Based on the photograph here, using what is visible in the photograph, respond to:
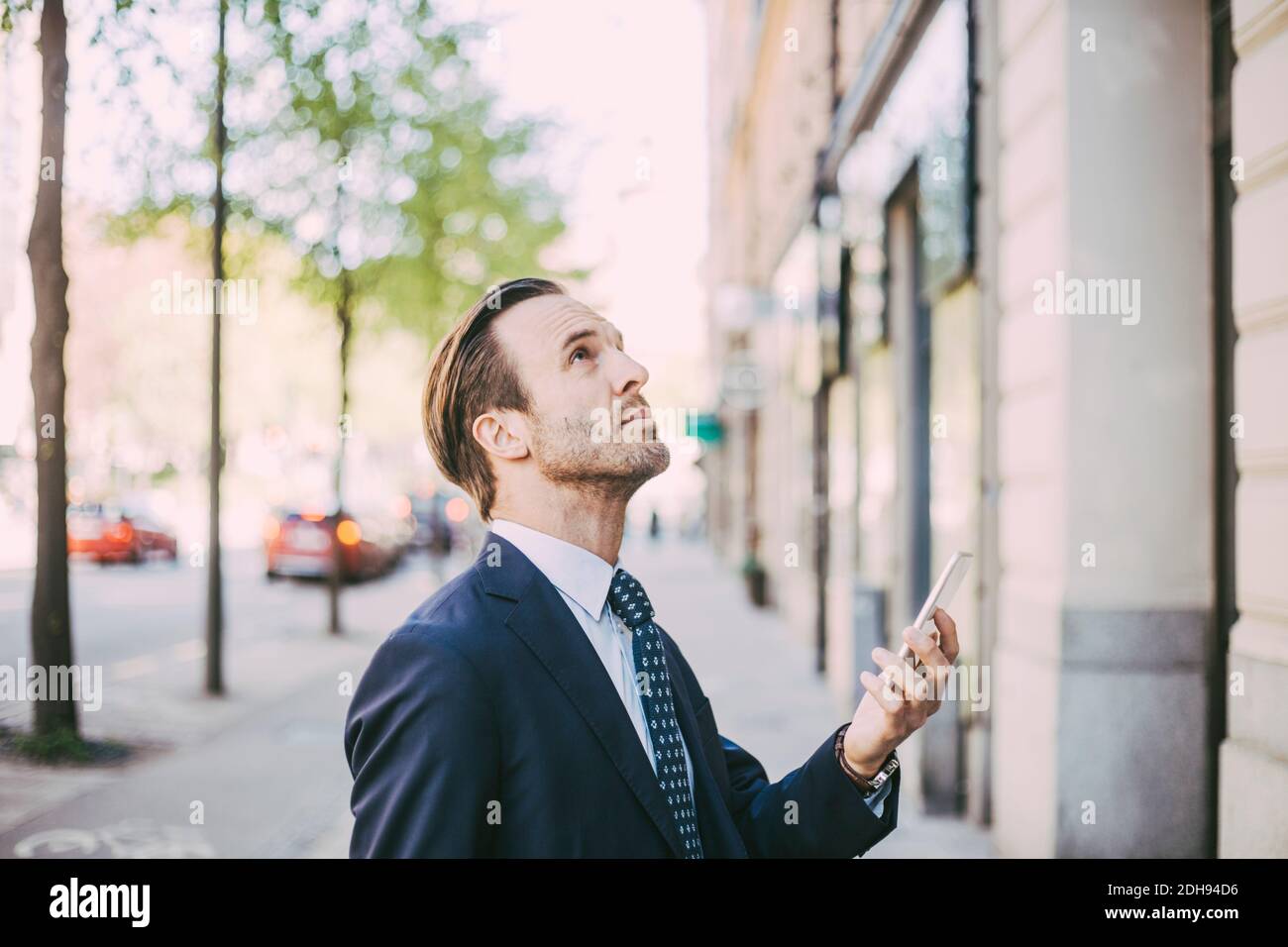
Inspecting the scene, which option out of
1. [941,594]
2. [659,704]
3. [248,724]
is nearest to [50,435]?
[248,724]

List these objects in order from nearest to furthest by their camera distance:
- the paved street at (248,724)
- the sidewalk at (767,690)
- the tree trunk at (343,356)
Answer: the paved street at (248,724)
the sidewalk at (767,690)
the tree trunk at (343,356)

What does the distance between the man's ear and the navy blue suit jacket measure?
0.15 metres

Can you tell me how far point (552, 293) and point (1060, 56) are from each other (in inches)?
146

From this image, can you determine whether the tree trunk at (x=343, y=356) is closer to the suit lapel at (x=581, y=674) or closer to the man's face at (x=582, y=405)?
the man's face at (x=582, y=405)

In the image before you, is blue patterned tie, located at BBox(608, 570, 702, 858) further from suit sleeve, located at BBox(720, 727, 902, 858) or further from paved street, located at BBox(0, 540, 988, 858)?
paved street, located at BBox(0, 540, 988, 858)

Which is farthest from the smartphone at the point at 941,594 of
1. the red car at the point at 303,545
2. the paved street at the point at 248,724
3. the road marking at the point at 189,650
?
the red car at the point at 303,545

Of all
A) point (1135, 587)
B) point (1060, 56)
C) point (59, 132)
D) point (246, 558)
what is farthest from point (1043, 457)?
point (246, 558)

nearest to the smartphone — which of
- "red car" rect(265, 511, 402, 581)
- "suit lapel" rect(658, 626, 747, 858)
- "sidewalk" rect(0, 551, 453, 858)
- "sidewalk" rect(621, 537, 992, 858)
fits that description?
"suit lapel" rect(658, 626, 747, 858)

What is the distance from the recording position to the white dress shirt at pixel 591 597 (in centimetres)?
180

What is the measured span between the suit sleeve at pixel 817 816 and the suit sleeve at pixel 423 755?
619 millimetres

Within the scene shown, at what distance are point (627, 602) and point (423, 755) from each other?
19.8 inches

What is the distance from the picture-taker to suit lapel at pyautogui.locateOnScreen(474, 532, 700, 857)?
1.66m

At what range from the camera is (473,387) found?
1.92 meters

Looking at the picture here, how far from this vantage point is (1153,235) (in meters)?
4.70
